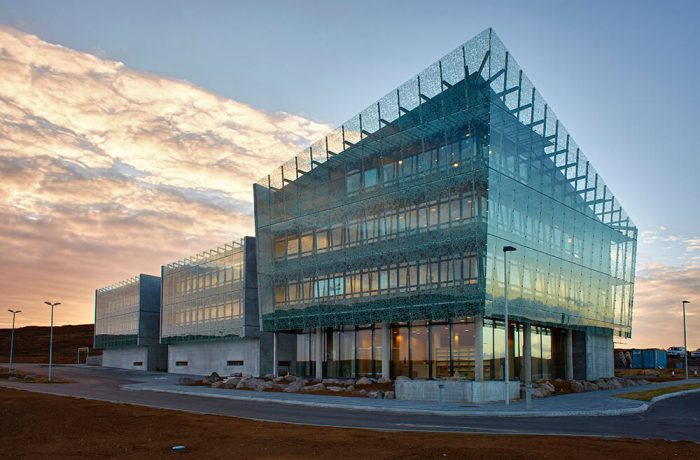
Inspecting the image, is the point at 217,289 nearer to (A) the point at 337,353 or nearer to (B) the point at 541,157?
(A) the point at 337,353

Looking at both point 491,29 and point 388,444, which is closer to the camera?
point 388,444

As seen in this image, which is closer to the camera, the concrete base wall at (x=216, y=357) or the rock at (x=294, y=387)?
the rock at (x=294, y=387)

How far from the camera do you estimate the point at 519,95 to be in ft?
156

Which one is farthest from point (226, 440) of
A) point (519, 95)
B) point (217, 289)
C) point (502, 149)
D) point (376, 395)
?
point (217, 289)

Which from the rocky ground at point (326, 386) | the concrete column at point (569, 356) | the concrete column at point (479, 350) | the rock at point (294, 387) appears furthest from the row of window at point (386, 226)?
the concrete column at point (569, 356)

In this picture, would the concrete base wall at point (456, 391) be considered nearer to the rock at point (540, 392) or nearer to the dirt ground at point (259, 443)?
the rock at point (540, 392)

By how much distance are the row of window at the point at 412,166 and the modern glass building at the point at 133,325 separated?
4816 cm

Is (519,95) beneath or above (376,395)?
above

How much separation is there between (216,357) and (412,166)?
34.4 m

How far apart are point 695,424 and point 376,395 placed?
18718 millimetres

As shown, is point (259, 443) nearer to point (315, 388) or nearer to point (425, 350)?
point (315, 388)

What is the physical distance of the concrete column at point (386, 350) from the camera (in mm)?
50625

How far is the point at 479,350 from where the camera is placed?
44656mm

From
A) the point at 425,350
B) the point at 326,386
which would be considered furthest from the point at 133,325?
the point at 425,350
